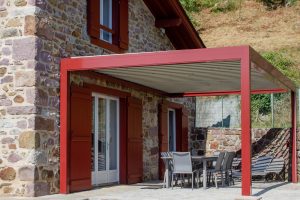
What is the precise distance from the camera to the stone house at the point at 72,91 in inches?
351

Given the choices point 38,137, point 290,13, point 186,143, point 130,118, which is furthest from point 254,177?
point 290,13

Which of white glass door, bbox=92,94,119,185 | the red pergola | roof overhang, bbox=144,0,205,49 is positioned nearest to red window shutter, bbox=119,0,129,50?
the red pergola

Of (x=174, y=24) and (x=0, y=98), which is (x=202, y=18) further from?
(x=0, y=98)

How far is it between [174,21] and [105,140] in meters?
4.37

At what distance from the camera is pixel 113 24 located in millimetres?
11914

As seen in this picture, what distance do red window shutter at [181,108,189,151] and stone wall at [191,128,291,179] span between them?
0.49m

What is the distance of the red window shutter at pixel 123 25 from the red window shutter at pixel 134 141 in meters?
1.31

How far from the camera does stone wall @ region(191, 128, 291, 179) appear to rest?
581 inches

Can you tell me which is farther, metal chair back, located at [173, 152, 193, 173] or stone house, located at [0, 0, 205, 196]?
metal chair back, located at [173, 152, 193, 173]

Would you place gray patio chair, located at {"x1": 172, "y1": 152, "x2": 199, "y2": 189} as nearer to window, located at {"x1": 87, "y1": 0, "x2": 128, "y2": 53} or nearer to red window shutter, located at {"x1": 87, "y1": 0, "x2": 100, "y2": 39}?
window, located at {"x1": 87, "y1": 0, "x2": 128, "y2": 53}

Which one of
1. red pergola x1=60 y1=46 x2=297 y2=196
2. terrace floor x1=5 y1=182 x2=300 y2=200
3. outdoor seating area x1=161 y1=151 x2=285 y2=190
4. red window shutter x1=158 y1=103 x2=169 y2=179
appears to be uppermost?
red pergola x1=60 y1=46 x2=297 y2=196

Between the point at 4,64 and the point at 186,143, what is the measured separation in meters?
Answer: 8.41

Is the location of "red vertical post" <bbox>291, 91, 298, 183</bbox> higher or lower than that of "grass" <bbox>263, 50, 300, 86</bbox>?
lower

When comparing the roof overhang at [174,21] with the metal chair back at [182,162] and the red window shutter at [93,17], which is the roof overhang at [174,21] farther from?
the metal chair back at [182,162]
